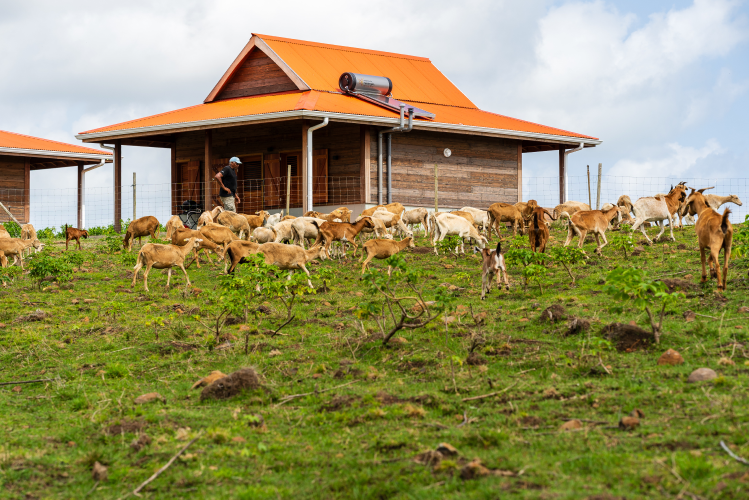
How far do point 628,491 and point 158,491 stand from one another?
336 cm

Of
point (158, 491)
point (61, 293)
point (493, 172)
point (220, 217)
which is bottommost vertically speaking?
point (158, 491)

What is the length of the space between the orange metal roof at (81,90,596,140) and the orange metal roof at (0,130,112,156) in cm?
571

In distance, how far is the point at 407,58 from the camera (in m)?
33.6

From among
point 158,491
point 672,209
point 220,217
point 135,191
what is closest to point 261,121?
point 220,217

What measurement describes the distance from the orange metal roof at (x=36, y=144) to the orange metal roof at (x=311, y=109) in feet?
18.7

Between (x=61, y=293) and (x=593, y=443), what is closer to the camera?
(x=593, y=443)

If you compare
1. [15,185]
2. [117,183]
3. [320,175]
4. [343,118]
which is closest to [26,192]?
[15,185]

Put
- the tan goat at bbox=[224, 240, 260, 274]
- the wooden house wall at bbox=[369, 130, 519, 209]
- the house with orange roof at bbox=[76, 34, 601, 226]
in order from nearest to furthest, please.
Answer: the tan goat at bbox=[224, 240, 260, 274]
the house with orange roof at bbox=[76, 34, 601, 226]
the wooden house wall at bbox=[369, 130, 519, 209]

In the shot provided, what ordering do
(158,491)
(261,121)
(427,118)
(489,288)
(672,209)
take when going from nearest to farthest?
1. (158,491)
2. (489,288)
3. (672,209)
4. (261,121)
5. (427,118)

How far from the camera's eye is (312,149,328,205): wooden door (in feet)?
86.3

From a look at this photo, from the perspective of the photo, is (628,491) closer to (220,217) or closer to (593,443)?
(593,443)

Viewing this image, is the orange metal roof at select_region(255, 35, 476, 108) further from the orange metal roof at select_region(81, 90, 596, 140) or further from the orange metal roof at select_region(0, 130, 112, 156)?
the orange metal roof at select_region(0, 130, 112, 156)

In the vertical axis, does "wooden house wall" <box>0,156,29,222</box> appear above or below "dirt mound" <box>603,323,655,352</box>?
above

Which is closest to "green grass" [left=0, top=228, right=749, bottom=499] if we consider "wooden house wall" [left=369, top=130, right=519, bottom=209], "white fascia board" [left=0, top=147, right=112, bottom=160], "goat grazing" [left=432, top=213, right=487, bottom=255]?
"goat grazing" [left=432, top=213, right=487, bottom=255]
